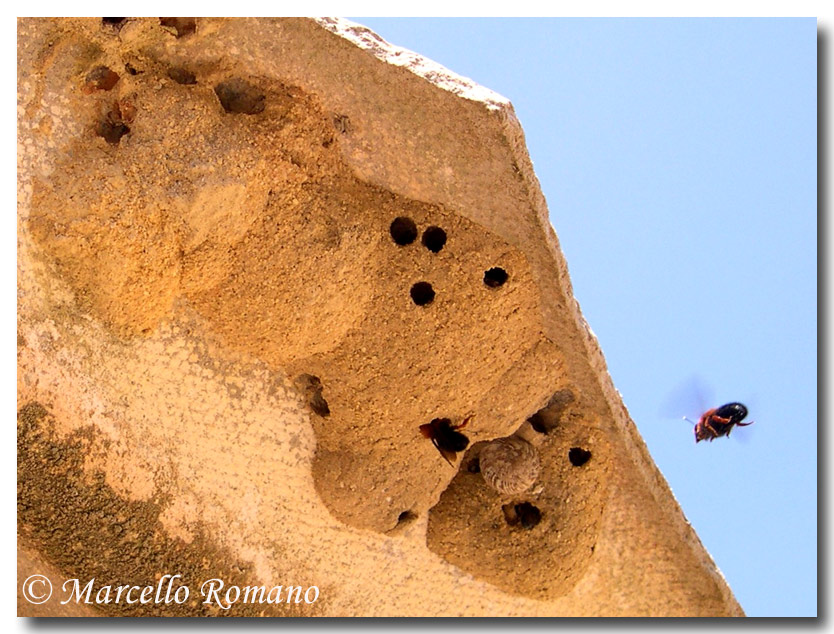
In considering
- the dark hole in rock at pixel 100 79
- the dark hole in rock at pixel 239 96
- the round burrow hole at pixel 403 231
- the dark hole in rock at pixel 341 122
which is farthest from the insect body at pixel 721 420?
the dark hole in rock at pixel 100 79

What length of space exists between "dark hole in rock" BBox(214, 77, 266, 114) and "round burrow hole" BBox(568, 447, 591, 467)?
243 cm

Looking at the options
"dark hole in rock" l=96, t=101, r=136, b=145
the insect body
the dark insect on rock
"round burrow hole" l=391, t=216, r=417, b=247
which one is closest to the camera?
"dark hole in rock" l=96, t=101, r=136, b=145

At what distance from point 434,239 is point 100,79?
66.5 inches

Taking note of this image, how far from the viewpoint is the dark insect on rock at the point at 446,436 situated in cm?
501

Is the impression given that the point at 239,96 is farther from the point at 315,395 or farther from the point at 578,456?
the point at 578,456

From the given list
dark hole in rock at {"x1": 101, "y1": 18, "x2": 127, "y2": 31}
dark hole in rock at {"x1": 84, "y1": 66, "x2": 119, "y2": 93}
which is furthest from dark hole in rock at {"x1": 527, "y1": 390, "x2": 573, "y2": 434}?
dark hole in rock at {"x1": 101, "y1": 18, "x2": 127, "y2": 31}

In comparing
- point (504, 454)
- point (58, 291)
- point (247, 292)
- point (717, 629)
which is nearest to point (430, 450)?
point (504, 454)

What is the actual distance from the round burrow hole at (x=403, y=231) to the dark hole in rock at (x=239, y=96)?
83cm

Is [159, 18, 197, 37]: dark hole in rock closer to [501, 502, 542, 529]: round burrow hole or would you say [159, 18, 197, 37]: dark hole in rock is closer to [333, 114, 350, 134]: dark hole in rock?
[333, 114, 350, 134]: dark hole in rock

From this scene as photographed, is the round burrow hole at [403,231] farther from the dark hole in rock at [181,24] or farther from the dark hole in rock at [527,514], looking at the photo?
the dark hole in rock at [527,514]

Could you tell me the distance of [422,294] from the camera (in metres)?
4.78

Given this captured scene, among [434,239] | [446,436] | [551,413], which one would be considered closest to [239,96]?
[434,239]

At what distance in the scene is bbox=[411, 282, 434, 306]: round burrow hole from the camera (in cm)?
476

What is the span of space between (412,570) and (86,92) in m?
2.94
